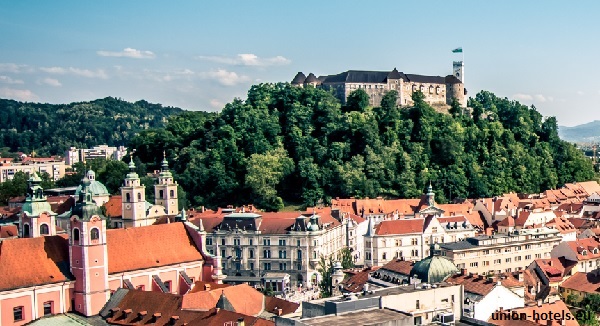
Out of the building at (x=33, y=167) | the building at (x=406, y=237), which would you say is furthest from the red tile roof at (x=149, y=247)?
the building at (x=33, y=167)

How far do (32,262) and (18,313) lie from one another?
2.86 metres

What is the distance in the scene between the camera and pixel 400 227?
7706 centimetres

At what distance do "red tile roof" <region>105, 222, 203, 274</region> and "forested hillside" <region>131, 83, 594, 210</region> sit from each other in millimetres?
44436

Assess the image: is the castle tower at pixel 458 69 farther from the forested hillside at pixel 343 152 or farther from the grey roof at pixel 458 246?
the grey roof at pixel 458 246

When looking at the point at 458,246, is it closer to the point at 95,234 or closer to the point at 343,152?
the point at 95,234

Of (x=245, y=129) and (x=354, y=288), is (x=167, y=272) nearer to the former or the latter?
(x=354, y=288)

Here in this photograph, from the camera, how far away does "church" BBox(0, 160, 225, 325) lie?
44500 mm

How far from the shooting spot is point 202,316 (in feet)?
132

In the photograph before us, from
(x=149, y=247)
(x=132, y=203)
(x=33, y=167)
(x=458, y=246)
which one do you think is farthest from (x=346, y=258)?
(x=33, y=167)

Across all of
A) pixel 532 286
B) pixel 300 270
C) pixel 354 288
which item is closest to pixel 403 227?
pixel 300 270

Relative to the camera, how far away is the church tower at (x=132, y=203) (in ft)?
246

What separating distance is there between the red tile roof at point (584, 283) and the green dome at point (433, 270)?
17444 mm

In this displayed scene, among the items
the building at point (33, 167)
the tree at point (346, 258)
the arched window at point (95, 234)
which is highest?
the building at point (33, 167)

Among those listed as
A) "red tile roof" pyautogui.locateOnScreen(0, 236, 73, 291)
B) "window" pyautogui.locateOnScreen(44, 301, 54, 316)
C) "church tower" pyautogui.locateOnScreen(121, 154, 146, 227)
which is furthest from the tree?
"window" pyautogui.locateOnScreen(44, 301, 54, 316)
